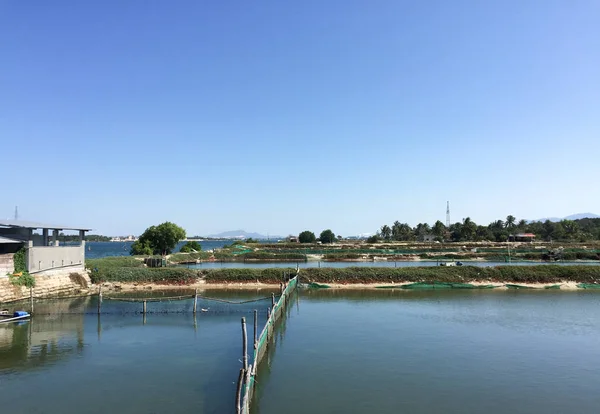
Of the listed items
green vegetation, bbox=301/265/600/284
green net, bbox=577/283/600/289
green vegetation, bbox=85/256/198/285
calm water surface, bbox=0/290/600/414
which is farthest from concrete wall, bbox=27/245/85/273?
green net, bbox=577/283/600/289

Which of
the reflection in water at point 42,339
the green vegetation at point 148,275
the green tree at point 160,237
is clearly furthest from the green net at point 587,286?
the green tree at point 160,237

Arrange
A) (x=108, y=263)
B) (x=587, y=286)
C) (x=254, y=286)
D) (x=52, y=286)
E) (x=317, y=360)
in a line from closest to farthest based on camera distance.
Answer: (x=317, y=360) < (x=52, y=286) < (x=587, y=286) < (x=254, y=286) < (x=108, y=263)

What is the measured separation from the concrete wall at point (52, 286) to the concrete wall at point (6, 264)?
1.81 feet

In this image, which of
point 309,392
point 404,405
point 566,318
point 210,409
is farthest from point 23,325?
point 566,318

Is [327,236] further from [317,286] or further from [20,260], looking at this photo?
[20,260]

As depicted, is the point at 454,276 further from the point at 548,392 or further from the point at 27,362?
the point at 27,362

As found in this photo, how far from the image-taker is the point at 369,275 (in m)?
44.6

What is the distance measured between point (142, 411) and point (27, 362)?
9655mm

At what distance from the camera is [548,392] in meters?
15.9

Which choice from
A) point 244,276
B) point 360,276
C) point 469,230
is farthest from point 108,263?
point 469,230

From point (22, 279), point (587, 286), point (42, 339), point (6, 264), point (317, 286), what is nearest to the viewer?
point (42, 339)

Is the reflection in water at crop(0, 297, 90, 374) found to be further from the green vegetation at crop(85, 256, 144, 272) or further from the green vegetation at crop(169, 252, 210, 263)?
the green vegetation at crop(169, 252, 210, 263)

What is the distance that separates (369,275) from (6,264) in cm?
3492

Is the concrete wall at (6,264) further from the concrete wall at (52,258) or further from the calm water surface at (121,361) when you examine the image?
the calm water surface at (121,361)
